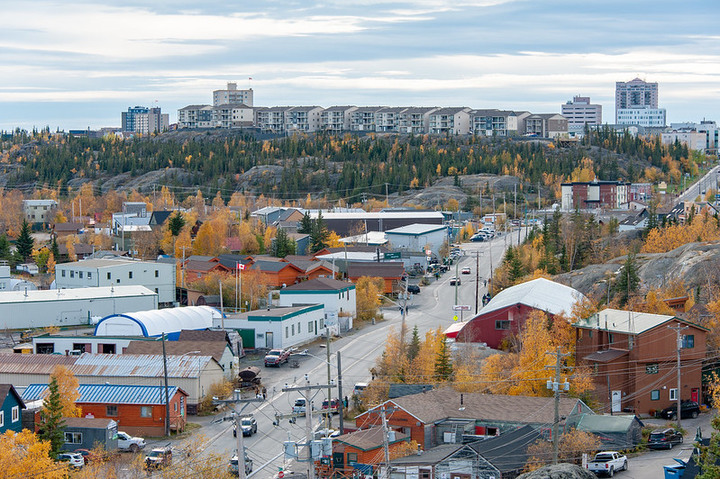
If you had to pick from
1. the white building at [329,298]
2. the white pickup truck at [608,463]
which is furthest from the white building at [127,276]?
the white pickup truck at [608,463]

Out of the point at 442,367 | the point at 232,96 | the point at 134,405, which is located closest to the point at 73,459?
the point at 134,405

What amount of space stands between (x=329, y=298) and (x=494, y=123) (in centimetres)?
10534

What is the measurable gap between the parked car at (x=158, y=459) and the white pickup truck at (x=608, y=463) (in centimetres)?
1088

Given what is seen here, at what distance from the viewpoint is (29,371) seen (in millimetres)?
35531

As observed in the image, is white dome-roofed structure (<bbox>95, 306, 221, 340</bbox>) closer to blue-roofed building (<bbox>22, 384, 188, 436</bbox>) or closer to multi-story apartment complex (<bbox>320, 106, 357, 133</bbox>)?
blue-roofed building (<bbox>22, 384, 188, 436</bbox>)

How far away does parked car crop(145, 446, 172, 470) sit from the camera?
25688mm

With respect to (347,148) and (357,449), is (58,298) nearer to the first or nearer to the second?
(357,449)

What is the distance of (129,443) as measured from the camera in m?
29.1

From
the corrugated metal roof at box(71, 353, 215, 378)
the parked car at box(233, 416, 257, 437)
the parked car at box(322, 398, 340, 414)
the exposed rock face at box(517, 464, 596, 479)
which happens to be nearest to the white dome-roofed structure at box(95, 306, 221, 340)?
the corrugated metal roof at box(71, 353, 215, 378)

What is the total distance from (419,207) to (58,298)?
58240mm

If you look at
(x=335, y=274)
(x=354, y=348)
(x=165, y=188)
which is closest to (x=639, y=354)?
(x=354, y=348)

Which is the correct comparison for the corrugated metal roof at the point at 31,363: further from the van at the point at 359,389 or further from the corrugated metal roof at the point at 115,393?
the van at the point at 359,389

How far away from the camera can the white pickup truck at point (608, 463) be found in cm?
2581

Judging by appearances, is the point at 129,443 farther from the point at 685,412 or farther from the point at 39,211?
the point at 39,211
